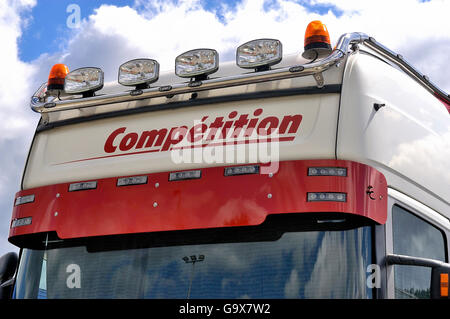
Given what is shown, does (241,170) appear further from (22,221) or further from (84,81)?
(22,221)

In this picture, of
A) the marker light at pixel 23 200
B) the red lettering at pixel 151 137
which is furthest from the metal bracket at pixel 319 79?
the marker light at pixel 23 200

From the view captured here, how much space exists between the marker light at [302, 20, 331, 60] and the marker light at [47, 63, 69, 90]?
6.06ft

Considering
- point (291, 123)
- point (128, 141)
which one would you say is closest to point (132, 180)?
point (128, 141)

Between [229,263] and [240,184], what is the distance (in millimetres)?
474

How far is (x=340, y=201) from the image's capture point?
13.6ft

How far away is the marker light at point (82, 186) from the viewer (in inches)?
190

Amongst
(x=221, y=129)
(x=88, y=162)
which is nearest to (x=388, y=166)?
(x=221, y=129)

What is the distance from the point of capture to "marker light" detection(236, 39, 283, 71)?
4.57 meters

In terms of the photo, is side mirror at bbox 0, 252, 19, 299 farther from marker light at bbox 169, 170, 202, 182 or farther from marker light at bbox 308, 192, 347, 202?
marker light at bbox 308, 192, 347, 202

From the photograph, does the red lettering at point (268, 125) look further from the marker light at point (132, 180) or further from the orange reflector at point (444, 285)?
the orange reflector at point (444, 285)

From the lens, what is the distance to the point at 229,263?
4219 millimetres

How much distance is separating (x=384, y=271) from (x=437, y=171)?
1.36m
